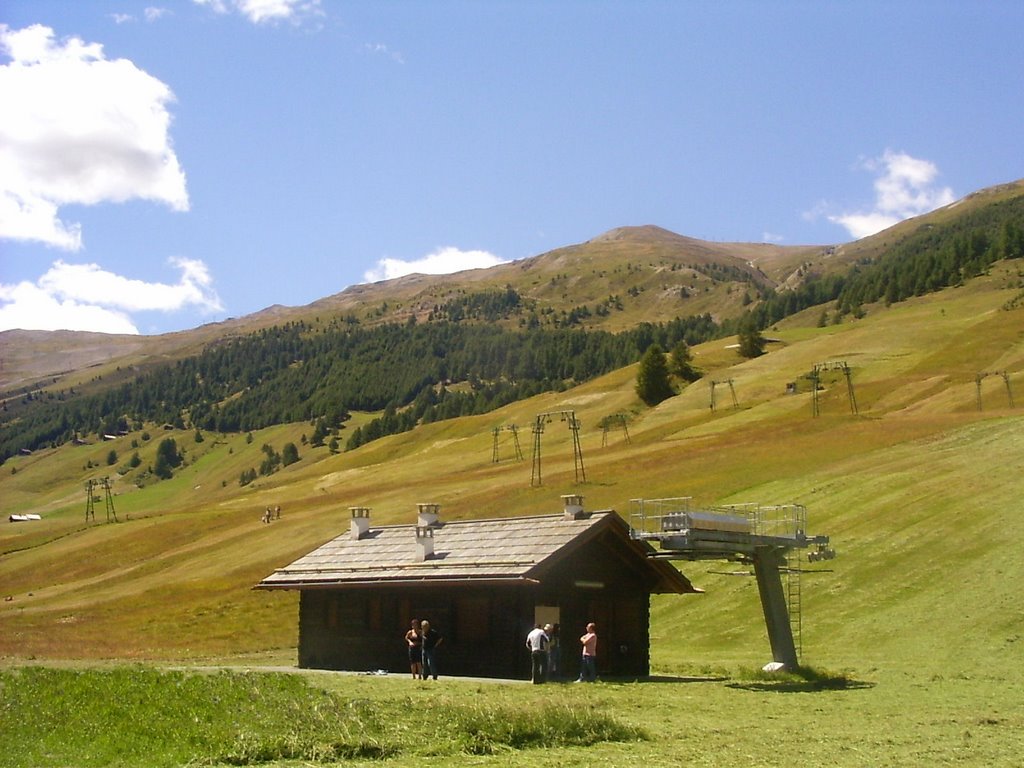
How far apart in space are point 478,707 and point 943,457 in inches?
2117

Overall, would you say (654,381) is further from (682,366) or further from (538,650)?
(538,650)

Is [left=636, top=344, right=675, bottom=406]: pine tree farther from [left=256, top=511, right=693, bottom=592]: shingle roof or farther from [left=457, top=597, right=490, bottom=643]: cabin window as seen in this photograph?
[left=457, top=597, right=490, bottom=643]: cabin window

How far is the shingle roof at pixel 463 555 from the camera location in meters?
36.4

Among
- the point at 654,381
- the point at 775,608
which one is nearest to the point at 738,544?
the point at 775,608

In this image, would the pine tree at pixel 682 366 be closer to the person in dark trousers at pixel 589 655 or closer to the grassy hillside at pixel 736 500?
the grassy hillside at pixel 736 500

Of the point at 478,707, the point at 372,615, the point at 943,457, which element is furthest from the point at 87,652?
the point at 943,457

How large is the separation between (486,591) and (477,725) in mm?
16275

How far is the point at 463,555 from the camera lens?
38438mm

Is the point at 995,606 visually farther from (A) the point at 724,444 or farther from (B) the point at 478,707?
(A) the point at 724,444

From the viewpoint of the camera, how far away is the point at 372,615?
40438 millimetres

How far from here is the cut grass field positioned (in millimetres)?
22828

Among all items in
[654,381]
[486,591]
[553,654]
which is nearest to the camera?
[553,654]

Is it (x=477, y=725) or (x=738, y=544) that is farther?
(x=738, y=544)

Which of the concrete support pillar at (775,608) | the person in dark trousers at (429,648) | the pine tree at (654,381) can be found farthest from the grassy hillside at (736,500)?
the person in dark trousers at (429,648)
